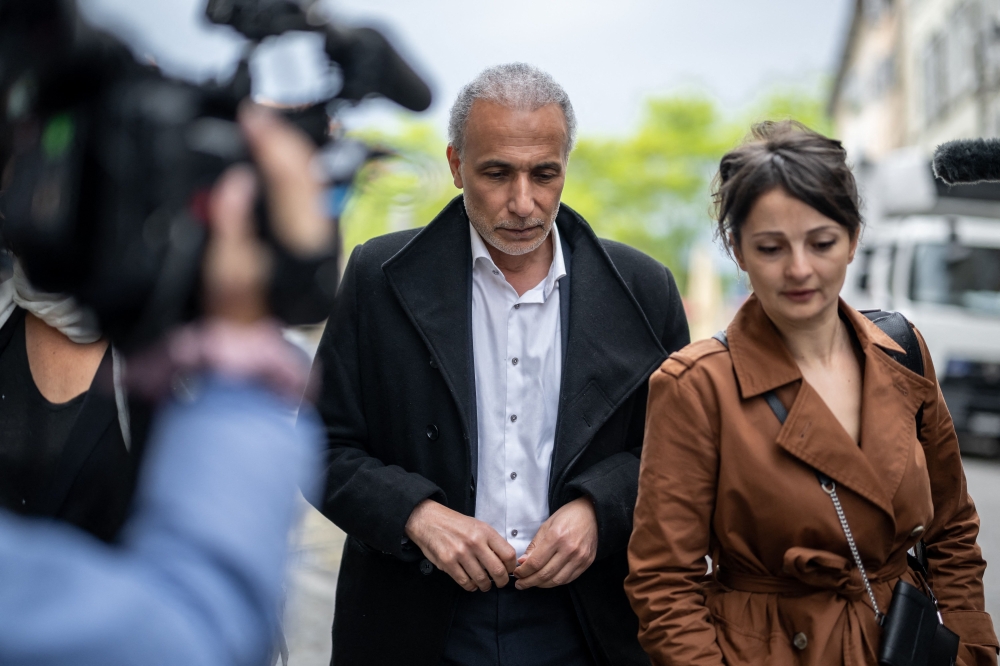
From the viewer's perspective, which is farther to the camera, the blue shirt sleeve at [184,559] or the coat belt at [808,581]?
the coat belt at [808,581]

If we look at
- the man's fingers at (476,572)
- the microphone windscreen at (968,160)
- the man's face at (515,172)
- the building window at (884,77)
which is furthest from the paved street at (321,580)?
the building window at (884,77)

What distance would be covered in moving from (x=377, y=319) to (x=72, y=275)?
5.72 feet

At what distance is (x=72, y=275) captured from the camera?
0.93m

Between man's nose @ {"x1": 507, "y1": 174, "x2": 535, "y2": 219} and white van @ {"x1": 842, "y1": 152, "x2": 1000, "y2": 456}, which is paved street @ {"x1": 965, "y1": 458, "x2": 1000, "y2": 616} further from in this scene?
man's nose @ {"x1": 507, "y1": 174, "x2": 535, "y2": 219}

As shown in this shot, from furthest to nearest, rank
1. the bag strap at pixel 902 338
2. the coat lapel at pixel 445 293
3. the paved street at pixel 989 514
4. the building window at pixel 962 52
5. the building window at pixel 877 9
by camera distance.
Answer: the building window at pixel 877 9 → the building window at pixel 962 52 → the paved street at pixel 989 514 → the coat lapel at pixel 445 293 → the bag strap at pixel 902 338

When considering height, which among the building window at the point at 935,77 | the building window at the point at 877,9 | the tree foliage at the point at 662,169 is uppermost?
the building window at the point at 877,9

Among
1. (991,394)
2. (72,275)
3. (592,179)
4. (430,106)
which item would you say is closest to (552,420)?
(430,106)

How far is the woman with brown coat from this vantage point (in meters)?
1.99

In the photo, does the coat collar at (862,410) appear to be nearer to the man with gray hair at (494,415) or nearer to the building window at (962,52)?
the man with gray hair at (494,415)

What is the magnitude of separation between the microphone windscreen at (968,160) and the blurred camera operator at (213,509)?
5.26ft

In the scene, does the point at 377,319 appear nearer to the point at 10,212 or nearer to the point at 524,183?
the point at 524,183

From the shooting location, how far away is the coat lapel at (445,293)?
2541 mm

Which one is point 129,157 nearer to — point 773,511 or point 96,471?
point 96,471

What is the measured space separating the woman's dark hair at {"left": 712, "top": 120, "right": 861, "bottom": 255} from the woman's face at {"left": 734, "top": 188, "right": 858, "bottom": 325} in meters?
0.02
